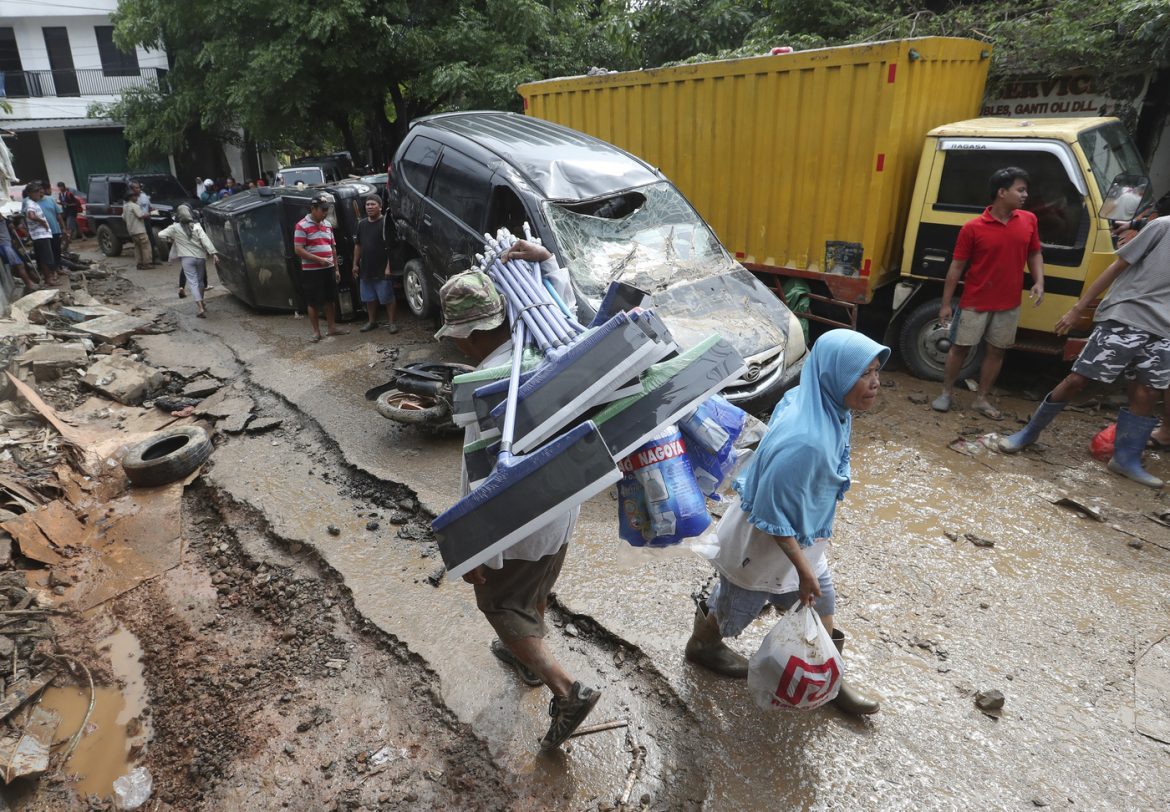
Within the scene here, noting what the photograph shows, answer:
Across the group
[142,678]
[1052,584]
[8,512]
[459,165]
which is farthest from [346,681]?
[459,165]

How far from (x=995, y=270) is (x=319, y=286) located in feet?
20.2

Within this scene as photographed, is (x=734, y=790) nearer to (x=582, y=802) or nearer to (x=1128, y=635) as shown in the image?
(x=582, y=802)

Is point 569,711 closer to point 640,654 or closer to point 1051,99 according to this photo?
point 640,654

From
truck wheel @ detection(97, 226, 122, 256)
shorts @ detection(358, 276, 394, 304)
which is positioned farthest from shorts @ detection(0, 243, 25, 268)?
shorts @ detection(358, 276, 394, 304)

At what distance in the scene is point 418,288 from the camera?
7047 millimetres

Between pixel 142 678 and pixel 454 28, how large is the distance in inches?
471

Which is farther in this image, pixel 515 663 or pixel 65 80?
pixel 65 80

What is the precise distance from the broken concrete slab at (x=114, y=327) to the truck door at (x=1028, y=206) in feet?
27.3

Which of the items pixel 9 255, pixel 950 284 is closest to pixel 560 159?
pixel 950 284

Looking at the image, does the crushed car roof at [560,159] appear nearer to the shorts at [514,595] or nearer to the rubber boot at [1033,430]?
the rubber boot at [1033,430]

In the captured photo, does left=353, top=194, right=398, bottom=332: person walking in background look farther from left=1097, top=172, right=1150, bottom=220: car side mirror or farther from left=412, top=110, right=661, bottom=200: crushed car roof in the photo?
left=1097, top=172, right=1150, bottom=220: car side mirror

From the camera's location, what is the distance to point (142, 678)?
10.5 feet

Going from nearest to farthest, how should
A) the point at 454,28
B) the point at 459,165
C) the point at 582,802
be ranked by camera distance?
the point at 582,802 < the point at 459,165 < the point at 454,28

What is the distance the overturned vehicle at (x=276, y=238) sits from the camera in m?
7.73
